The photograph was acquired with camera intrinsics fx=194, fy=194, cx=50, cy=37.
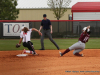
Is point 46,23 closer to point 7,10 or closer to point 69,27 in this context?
point 69,27

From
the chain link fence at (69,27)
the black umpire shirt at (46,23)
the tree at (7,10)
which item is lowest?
the chain link fence at (69,27)

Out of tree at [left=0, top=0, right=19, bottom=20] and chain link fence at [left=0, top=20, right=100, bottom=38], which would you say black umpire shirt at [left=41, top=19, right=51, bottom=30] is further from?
tree at [left=0, top=0, right=19, bottom=20]

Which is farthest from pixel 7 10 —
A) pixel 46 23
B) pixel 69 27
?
pixel 46 23

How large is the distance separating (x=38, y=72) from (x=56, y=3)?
23.6 meters

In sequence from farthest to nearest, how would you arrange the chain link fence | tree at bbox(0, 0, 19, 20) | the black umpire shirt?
tree at bbox(0, 0, 19, 20), the chain link fence, the black umpire shirt

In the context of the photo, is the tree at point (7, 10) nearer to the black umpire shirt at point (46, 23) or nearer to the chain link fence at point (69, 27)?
the chain link fence at point (69, 27)

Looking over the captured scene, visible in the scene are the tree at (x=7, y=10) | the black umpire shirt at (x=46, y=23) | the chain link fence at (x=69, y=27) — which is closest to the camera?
the black umpire shirt at (x=46, y=23)

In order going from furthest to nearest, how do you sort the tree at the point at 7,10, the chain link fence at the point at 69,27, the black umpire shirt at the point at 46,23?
the tree at the point at 7,10 → the chain link fence at the point at 69,27 → the black umpire shirt at the point at 46,23

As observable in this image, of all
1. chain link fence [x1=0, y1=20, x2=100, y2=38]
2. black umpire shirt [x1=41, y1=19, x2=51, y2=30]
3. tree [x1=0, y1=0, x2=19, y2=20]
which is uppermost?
tree [x1=0, y1=0, x2=19, y2=20]

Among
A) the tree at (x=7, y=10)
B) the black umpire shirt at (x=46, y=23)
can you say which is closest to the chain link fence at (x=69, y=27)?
the black umpire shirt at (x=46, y=23)

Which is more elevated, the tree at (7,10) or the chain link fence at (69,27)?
the tree at (7,10)

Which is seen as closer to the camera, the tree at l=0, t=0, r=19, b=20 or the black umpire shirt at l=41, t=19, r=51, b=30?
the black umpire shirt at l=41, t=19, r=51, b=30

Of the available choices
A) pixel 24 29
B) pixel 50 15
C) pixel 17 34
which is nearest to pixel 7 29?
pixel 17 34

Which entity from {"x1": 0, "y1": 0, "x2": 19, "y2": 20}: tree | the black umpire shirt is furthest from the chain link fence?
{"x1": 0, "y1": 0, "x2": 19, "y2": 20}: tree
